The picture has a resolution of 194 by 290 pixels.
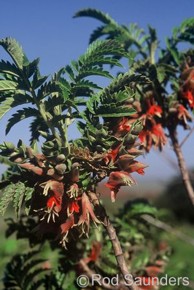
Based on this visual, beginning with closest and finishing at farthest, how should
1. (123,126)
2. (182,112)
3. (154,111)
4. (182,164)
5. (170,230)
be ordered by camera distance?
(123,126)
(170,230)
(154,111)
(182,112)
(182,164)

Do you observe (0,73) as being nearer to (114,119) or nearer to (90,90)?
(90,90)

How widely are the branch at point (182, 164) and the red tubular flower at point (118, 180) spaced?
1.64m

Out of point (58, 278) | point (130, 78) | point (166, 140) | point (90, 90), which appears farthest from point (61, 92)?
point (58, 278)

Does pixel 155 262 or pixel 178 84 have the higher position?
pixel 178 84

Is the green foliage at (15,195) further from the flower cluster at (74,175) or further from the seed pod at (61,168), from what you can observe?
the seed pod at (61,168)

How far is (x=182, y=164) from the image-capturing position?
4.47m

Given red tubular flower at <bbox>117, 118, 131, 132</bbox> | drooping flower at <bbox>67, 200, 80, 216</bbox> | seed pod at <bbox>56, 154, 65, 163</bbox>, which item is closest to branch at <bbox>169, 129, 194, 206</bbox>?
red tubular flower at <bbox>117, 118, 131, 132</bbox>

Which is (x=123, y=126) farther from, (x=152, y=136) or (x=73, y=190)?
(x=152, y=136)

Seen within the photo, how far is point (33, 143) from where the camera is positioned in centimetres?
296

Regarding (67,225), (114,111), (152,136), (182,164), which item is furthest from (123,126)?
(182,164)

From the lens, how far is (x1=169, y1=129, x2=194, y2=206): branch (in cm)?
436

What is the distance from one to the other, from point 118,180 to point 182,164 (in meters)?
1.80

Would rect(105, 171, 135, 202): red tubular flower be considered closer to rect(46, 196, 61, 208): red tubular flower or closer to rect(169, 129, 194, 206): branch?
rect(46, 196, 61, 208): red tubular flower

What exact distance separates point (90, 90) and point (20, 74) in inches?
19.2
